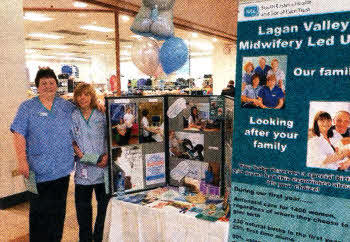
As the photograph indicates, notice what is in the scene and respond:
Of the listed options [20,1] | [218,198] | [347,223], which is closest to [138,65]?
[20,1]

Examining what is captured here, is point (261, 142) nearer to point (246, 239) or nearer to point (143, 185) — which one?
point (246, 239)

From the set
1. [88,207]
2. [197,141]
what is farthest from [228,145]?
[88,207]

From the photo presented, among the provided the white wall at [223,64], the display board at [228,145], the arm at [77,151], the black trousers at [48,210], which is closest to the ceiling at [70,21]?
the white wall at [223,64]

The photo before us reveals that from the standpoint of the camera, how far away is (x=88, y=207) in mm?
2473

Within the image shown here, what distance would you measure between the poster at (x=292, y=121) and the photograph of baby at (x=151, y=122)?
125 cm

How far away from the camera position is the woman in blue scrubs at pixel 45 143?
7.20 feet

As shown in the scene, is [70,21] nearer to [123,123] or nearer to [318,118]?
[123,123]

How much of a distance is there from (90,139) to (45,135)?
33cm

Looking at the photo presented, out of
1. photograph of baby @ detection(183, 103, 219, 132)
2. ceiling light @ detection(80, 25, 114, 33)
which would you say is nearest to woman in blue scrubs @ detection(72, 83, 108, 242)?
photograph of baby @ detection(183, 103, 219, 132)

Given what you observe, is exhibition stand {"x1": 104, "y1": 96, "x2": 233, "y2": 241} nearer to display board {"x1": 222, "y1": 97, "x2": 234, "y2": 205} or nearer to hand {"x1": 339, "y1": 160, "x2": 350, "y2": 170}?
display board {"x1": 222, "y1": 97, "x2": 234, "y2": 205}

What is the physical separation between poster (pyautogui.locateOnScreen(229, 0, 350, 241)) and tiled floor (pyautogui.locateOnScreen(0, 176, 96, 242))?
8.69 ft

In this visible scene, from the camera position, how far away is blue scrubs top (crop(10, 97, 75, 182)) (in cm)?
221

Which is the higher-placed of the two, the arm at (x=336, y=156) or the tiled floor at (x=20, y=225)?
the arm at (x=336, y=156)

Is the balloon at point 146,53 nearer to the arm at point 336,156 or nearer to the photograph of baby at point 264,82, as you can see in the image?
the photograph of baby at point 264,82
